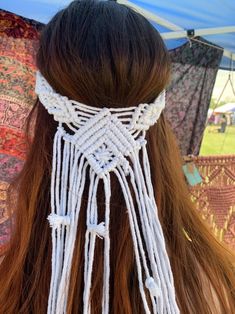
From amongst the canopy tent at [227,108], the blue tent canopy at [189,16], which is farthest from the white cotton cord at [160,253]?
the canopy tent at [227,108]

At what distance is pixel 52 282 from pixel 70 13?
35 centimetres

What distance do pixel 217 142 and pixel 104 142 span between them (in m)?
7.88

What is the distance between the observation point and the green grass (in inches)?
274

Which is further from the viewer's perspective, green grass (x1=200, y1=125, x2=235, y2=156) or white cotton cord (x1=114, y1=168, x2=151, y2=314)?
green grass (x1=200, y1=125, x2=235, y2=156)

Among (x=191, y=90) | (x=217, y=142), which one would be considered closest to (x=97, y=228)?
(x=191, y=90)

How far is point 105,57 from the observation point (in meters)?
0.53

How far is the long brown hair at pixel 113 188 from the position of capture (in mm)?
544

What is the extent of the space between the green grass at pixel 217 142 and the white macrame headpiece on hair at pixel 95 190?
6.13m

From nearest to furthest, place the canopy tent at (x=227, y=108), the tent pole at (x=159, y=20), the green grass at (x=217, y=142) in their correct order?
the tent pole at (x=159, y=20) < the green grass at (x=217, y=142) < the canopy tent at (x=227, y=108)

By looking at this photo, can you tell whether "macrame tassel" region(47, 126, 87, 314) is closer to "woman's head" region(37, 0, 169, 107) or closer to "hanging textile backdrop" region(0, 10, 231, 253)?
"woman's head" region(37, 0, 169, 107)

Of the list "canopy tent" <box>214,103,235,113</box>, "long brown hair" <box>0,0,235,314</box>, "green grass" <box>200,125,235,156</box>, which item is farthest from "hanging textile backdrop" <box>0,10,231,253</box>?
"canopy tent" <box>214,103,235,113</box>

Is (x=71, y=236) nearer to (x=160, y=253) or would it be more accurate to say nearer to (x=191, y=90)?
(x=160, y=253)

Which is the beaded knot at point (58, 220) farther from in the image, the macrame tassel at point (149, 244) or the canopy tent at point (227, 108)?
the canopy tent at point (227, 108)

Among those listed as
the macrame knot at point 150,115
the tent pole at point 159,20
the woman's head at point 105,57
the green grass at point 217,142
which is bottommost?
the macrame knot at point 150,115
